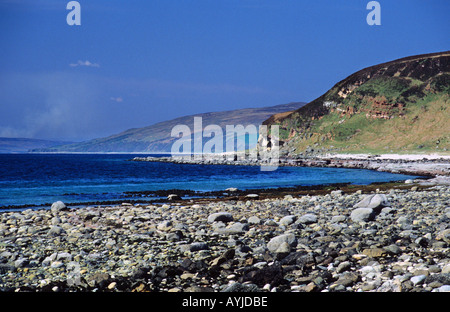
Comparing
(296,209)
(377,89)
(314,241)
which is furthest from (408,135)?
(314,241)

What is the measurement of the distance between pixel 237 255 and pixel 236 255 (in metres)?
0.03

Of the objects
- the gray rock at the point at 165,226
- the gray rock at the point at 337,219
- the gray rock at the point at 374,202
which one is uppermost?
the gray rock at the point at 374,202

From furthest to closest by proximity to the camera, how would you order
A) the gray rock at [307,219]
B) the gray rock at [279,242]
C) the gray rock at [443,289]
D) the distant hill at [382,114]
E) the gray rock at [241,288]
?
the distant hill at [382,114] → the gray rock at [307,219] → the gray rock at [279,242] → the gray rock at [241,288] → the gray rock at [443,289]

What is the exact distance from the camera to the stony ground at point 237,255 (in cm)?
809

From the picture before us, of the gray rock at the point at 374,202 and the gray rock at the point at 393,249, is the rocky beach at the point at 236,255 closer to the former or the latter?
the gray rock at the point at 393,249

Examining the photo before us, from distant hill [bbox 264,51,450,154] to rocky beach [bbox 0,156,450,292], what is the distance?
8421 cm

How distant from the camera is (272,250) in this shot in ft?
33.8

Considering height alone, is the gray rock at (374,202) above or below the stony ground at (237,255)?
above

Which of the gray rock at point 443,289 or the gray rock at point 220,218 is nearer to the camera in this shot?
the gray rock at point 443,289

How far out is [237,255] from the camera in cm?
1013

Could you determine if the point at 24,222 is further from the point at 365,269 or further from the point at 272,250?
the point at 365,269

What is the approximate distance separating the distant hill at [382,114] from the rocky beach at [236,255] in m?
84.2

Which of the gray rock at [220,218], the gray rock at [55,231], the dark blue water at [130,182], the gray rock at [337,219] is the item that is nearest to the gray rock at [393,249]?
the gray rock at [337,219]

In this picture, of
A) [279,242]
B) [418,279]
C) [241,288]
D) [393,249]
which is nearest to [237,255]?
[279,242]
